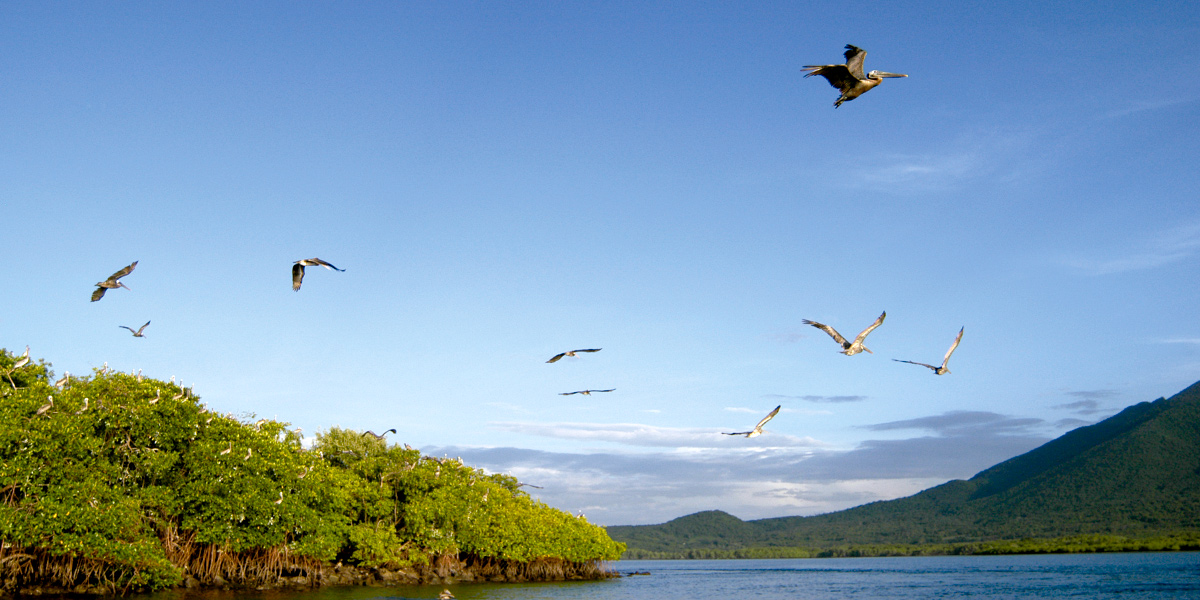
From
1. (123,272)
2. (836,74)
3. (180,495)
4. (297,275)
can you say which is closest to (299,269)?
(297,275)

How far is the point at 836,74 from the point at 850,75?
24cm

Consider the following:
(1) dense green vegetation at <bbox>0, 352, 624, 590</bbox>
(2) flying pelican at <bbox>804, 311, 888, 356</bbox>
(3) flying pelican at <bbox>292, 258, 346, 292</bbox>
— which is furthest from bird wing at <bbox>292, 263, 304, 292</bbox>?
(1) dense green vegetation at <bbox>0, 352, 624, 590</bbox>

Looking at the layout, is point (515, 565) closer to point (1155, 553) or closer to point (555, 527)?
point (555, 527)

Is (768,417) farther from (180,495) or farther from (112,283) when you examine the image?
(180,495)

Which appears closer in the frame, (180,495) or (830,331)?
(830,331)

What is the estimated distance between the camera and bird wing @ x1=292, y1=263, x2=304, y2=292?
61.6 feet

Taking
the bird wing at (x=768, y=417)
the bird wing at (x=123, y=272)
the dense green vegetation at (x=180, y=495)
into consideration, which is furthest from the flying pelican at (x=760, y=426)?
the dense green vegetation at (x=180, y=495)

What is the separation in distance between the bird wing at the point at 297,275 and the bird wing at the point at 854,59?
12.5 meters

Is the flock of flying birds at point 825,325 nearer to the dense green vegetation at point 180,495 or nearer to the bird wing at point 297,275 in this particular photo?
the bird wing at point 297,275

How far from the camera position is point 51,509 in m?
34.2

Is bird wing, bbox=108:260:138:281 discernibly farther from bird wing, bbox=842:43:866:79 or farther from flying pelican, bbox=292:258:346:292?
bird wing, bbox=842:43:866:79

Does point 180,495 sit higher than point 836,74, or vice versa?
point 836,74

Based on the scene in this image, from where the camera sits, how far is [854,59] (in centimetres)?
1427

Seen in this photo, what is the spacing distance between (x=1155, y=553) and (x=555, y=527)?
126282 mm
